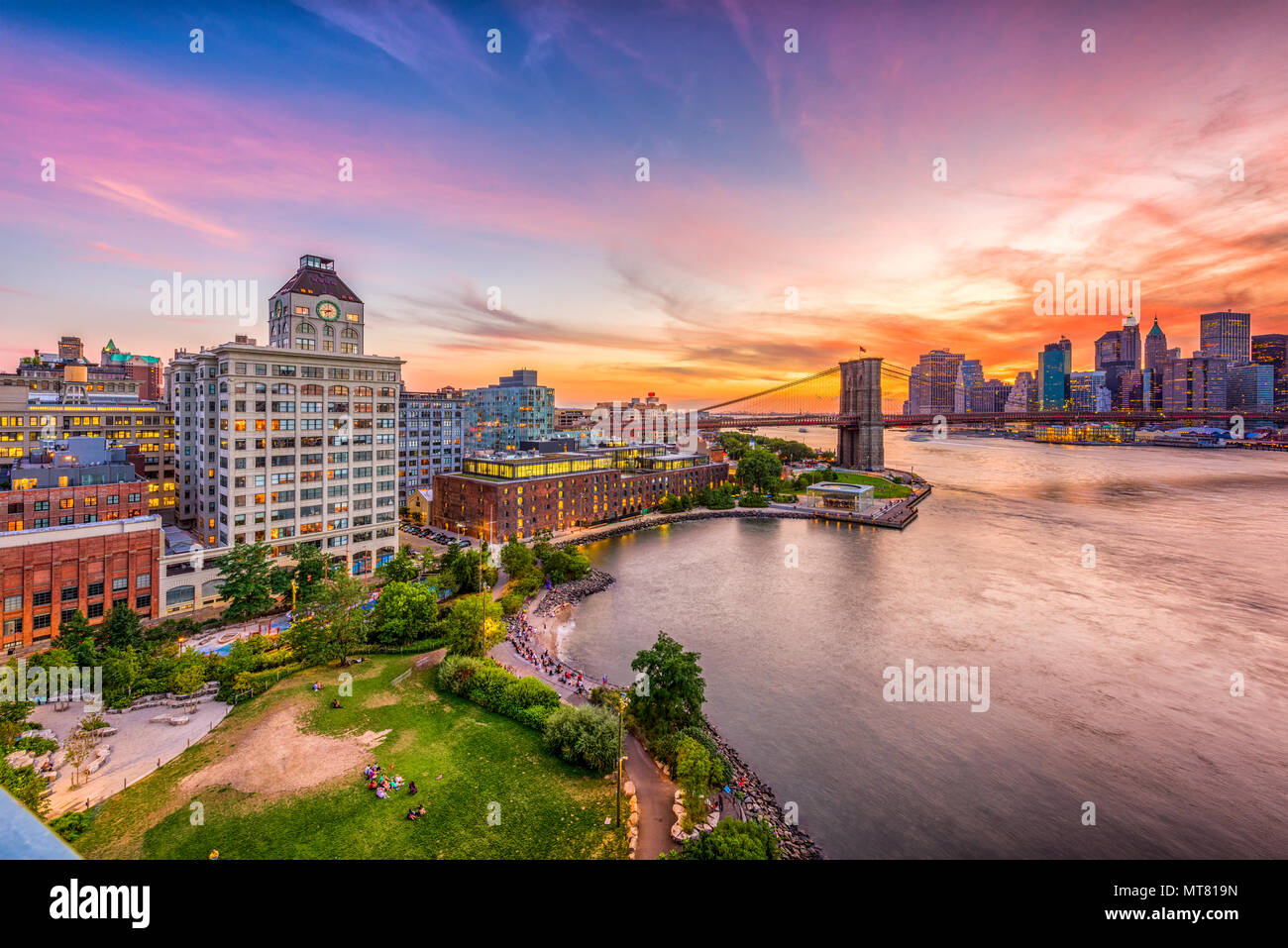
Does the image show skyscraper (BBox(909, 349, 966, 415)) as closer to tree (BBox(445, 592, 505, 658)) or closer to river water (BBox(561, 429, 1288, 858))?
river water (BBox(561, 429, 1288, 858))

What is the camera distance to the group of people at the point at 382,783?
44.7 feet

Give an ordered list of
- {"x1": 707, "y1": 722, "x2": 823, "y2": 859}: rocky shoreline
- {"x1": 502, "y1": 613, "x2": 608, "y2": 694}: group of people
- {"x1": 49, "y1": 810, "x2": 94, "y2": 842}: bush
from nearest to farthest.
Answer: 1. {"x1": 49, "y1": 810, "x2": 94, "y2": 842}: bush
2. {"x1": 707, "y1": 722, "x2": 823, "y2": 859}: rocky shoreline
3. {"x1": 502, "y1": 613, "x2": 608, "y2": 694}: group of people

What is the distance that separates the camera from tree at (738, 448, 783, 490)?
209ft

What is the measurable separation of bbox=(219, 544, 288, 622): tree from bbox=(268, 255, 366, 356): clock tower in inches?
506

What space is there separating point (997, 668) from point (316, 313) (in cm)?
4003

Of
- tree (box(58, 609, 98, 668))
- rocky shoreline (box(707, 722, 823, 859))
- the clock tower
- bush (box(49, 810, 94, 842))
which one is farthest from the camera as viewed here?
the clock tower

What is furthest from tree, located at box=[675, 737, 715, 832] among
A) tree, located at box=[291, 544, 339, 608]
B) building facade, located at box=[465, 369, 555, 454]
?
building facade, located at box=[465, 369, 555, 454]

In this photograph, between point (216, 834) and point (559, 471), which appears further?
point (559, 471)

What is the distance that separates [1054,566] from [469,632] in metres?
37.5

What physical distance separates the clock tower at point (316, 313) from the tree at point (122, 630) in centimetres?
1695

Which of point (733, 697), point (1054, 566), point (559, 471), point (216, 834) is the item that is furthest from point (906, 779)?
point (559, 471)

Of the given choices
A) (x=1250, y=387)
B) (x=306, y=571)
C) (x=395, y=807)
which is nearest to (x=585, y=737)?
(x=395, y=807)
